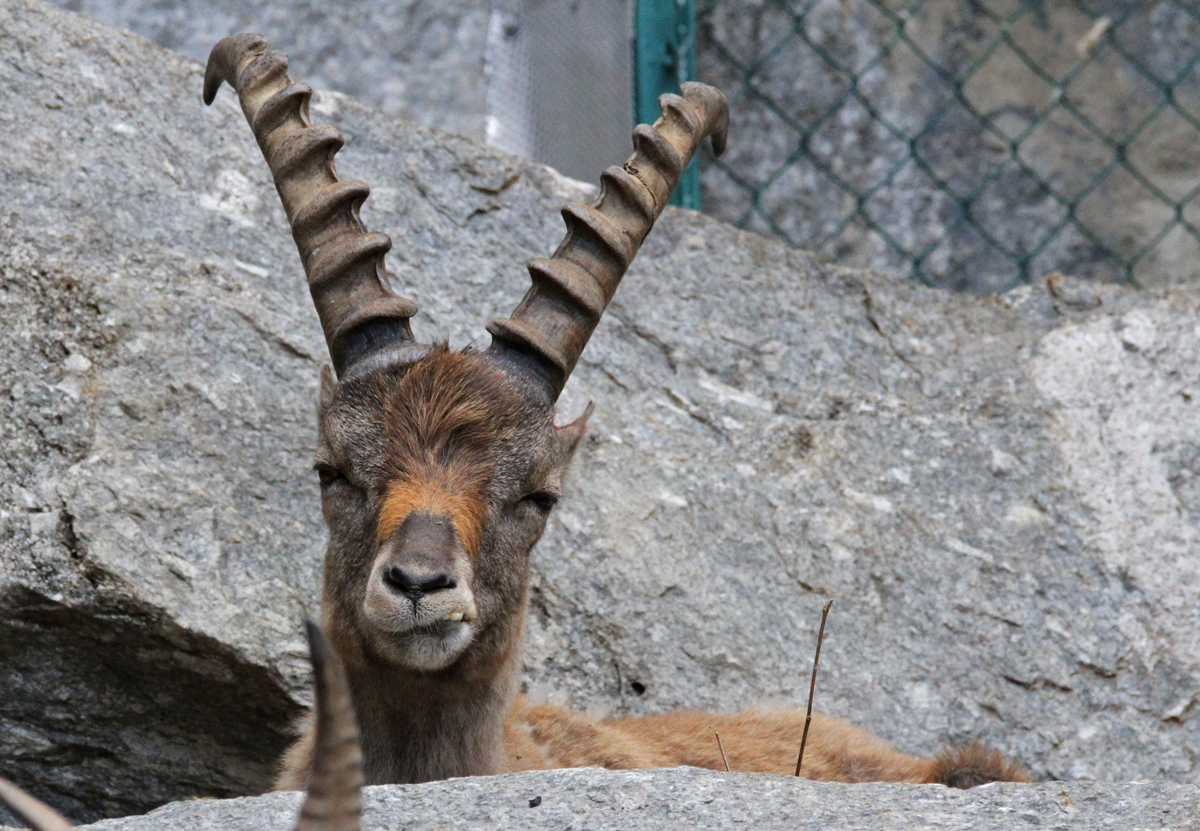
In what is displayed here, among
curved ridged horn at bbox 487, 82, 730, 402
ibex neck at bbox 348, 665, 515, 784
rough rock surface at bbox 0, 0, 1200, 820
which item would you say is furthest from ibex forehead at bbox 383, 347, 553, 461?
rough rock surface at bbox 0, 0, 1200, 820

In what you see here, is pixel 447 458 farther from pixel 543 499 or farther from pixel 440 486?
pixel 543 499

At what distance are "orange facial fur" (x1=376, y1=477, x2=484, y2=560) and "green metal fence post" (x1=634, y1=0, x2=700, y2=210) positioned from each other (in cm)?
439

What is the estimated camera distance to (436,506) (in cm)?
414

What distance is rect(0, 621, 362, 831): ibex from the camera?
71.8 inches

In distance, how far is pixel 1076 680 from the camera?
19.4 ft

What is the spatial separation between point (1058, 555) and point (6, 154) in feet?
15.5

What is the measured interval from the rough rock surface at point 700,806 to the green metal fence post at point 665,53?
5.40m

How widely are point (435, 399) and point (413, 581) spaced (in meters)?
0.82

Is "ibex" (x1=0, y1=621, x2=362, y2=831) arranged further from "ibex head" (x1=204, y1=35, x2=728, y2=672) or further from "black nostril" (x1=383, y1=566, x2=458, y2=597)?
"ibex head" (x1=204, y1=35, x2=728, y2=672)

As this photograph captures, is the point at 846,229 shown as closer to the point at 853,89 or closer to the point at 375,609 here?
the point at 853,89

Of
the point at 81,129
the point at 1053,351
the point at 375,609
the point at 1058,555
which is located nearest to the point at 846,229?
the point at 1053,351

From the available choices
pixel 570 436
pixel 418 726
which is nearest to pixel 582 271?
pixel 570 436

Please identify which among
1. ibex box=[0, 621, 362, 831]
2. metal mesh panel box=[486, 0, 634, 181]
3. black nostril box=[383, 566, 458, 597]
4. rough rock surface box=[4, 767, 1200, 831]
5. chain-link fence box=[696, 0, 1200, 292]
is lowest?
ibex box=[0, 621, 362, 831]

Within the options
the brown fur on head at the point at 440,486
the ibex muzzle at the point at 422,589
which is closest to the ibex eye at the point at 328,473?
the brown fur on head at the point at 440,486
